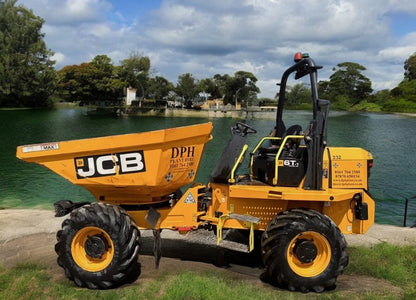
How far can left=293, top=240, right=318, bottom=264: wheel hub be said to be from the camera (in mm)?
5051

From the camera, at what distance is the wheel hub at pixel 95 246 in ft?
→ 16.9

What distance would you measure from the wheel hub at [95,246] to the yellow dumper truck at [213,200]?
13 millimetres

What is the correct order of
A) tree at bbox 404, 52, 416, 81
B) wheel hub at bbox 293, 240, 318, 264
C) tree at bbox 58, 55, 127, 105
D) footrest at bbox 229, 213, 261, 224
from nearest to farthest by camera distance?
wheel hub at bbox 293, 240, 318, 264 < footrest at bbox 229, 213, 261, 224 < tree at bbox 58, 55, 127, 105 < tree at bbox 404, 52, 416, 81

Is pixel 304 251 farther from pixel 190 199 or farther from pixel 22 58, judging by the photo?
pixel 22 58

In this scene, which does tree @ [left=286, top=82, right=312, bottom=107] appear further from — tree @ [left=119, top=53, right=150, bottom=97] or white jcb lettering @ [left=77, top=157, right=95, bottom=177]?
tree @ [left=119, top=53, right=150, bottom=97]

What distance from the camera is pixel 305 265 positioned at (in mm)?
5117

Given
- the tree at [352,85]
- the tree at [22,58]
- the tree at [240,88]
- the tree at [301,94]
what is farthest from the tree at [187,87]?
the tree at [301,94]

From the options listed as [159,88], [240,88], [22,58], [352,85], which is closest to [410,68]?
[352,85]

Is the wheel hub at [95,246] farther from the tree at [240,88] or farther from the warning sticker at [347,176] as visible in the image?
the tree at [240,88]

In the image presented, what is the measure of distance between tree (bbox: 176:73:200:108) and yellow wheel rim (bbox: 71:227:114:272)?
80.4m

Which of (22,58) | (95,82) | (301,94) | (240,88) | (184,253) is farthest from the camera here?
(240,88)

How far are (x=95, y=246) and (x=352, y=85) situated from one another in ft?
367

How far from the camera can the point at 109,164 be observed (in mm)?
5125

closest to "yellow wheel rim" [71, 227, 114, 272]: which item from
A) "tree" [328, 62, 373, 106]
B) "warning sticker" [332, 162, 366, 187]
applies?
"warning sticker" [332, 162, 366, 187]
